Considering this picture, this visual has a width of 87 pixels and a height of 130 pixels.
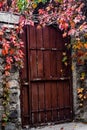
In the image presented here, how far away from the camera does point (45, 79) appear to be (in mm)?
6004

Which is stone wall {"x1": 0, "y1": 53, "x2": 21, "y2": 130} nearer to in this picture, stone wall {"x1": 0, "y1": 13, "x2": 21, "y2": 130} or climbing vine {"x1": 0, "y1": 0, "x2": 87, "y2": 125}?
stone wall {"x1": 0, "y1": 13, "x2": 21, "y2": 130}

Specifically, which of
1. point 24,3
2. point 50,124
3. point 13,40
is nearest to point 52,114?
point 50,124

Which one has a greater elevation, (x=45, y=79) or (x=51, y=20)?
(x=51, y=20)

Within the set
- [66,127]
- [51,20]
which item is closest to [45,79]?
[66,127]

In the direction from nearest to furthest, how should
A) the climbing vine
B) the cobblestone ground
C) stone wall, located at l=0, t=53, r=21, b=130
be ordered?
stone wall, located at l=0, t=53, r=21, b=130
the climbing vine
the cobblestone ground

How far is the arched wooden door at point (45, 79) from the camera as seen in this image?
227 inches

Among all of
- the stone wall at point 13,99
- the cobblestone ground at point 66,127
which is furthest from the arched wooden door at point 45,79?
the stone wall at point 13,99

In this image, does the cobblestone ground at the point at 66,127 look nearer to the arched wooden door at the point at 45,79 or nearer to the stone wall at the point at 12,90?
the arched wooden door at the point at 45,79

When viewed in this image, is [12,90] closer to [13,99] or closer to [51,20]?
[13,99]

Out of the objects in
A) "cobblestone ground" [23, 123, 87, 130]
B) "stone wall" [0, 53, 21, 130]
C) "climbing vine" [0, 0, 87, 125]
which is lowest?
"cobblestone ground" [23, 123, 87, 130]

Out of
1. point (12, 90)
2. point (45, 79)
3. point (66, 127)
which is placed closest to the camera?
point (12, 90)

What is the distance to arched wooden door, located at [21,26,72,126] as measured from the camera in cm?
576

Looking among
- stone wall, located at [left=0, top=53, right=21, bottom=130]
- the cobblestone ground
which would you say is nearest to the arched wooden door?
the cobblestone ground

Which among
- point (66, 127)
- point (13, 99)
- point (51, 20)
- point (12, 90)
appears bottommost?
point (66, 127)
